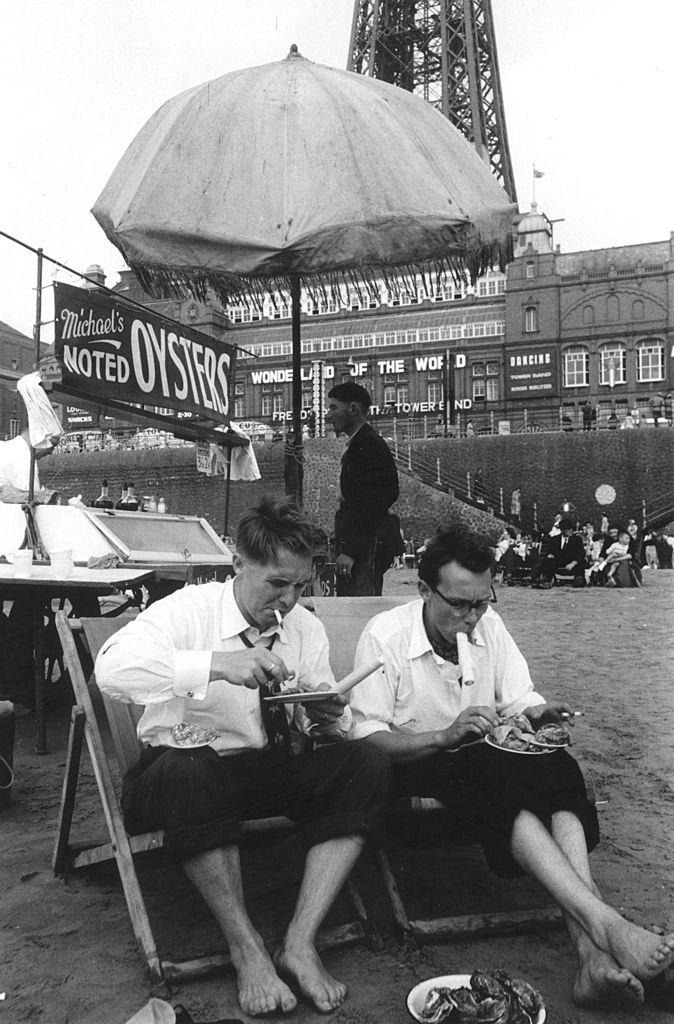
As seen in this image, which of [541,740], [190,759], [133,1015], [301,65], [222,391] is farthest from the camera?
→ [222,391]

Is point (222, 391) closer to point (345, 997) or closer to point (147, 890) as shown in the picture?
point (147, 890)

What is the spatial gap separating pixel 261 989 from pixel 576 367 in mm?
43046

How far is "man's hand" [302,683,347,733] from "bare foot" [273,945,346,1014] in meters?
0.56

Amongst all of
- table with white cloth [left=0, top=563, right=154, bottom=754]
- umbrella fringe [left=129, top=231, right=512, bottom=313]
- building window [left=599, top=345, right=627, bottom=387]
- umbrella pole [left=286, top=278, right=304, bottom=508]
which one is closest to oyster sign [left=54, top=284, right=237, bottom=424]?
umbrella fringe [left=129, top=231, right=512, bottom=313]

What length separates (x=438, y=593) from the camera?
254 centimetres

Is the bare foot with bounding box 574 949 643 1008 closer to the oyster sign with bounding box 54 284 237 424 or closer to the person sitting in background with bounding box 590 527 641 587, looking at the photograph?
the oyster sign with bounding box 54 284 237 424

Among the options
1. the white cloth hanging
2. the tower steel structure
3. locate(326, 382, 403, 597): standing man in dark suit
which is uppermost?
the tower steel structure

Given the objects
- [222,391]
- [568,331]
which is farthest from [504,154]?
[222,391]

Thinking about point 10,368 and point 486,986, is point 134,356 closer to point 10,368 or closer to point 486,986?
→ point 486,986

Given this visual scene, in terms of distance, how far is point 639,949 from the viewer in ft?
6.00

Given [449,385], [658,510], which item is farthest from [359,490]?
[449,385]

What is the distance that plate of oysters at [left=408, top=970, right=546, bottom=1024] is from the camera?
181 cm

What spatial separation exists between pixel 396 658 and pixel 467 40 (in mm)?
62850

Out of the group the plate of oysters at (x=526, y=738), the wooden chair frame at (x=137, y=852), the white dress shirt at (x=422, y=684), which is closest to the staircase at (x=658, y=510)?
the white dress shirt at (x=422, y=684)
